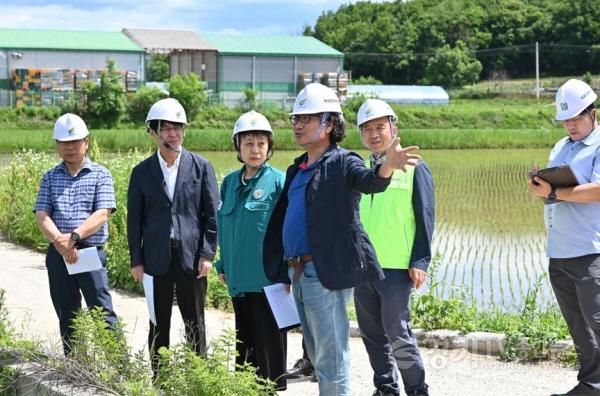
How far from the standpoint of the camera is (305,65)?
6506 centimetres

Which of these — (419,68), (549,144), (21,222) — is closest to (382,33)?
(419,68)

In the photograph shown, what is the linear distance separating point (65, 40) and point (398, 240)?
184 ft

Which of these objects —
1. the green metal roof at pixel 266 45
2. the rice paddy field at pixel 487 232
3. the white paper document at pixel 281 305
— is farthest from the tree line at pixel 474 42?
the white paper document at pixel 281 305

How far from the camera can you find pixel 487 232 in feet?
49.3

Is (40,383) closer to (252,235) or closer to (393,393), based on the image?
(252,235)

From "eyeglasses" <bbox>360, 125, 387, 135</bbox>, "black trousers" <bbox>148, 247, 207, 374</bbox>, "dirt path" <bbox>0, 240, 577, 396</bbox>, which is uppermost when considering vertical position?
"eyeglasses" <bbox>360, 125, 387, 135</bbox>

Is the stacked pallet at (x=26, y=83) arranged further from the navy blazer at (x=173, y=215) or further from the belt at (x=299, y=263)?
the belt at (x=299, y=263)

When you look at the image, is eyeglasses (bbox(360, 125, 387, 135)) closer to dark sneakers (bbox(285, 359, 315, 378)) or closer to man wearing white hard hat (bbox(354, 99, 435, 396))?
man wearing white hard hat (bbox(354, 99, 435, 396))

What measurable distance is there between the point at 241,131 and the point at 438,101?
63.8 metres

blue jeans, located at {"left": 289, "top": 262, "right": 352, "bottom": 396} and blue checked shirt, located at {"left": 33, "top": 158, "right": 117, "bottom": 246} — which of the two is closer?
blue jeans, located at {"left": 289, "top": 262, "right": 352, "bottom": 396}

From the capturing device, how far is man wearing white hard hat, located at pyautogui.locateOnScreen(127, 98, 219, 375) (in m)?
5.37

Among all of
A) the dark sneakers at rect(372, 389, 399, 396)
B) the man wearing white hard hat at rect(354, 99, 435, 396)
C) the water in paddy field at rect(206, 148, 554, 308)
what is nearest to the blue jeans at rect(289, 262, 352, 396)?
the man wearing white hard hat at rect(354, 99, 435, 396)

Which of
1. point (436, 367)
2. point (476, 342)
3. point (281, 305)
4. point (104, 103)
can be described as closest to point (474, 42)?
point (104, 103)

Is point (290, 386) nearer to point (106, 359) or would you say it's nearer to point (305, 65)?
point (106, 359)
